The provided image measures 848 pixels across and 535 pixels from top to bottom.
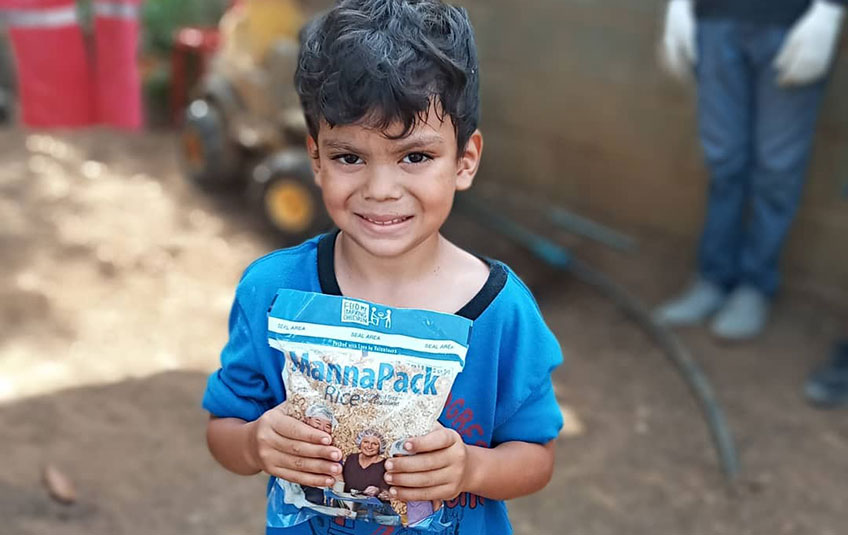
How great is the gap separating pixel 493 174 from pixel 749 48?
1755 millimetres

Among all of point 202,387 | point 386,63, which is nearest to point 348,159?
point 386,63

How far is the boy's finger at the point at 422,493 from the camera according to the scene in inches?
44.2

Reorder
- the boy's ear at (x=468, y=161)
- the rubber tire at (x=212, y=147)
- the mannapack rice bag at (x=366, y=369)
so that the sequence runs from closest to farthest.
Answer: the mannapack rice bag at (x=366, y=369) < the boy's ear at (x=468, y=161) < the rubber tire at (x=212, y=147)

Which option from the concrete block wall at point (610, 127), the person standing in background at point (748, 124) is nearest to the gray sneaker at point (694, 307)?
the person standing in background at point (748, 124)

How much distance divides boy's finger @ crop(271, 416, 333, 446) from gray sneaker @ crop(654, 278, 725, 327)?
111 inches

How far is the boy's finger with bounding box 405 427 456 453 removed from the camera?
110cm

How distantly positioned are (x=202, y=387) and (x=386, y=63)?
225 cm

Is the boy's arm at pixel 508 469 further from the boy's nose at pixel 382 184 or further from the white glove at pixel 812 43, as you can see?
the white glove at pixel 812 43

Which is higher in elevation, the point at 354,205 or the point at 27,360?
the point at 354,205

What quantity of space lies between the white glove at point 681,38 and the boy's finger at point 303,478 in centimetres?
284

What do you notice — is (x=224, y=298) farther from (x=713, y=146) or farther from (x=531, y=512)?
(x=713, y=146)

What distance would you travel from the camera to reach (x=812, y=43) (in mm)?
3217

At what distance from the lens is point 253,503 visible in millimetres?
2641

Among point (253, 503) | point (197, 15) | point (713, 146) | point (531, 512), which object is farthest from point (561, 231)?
point (197, 15)
